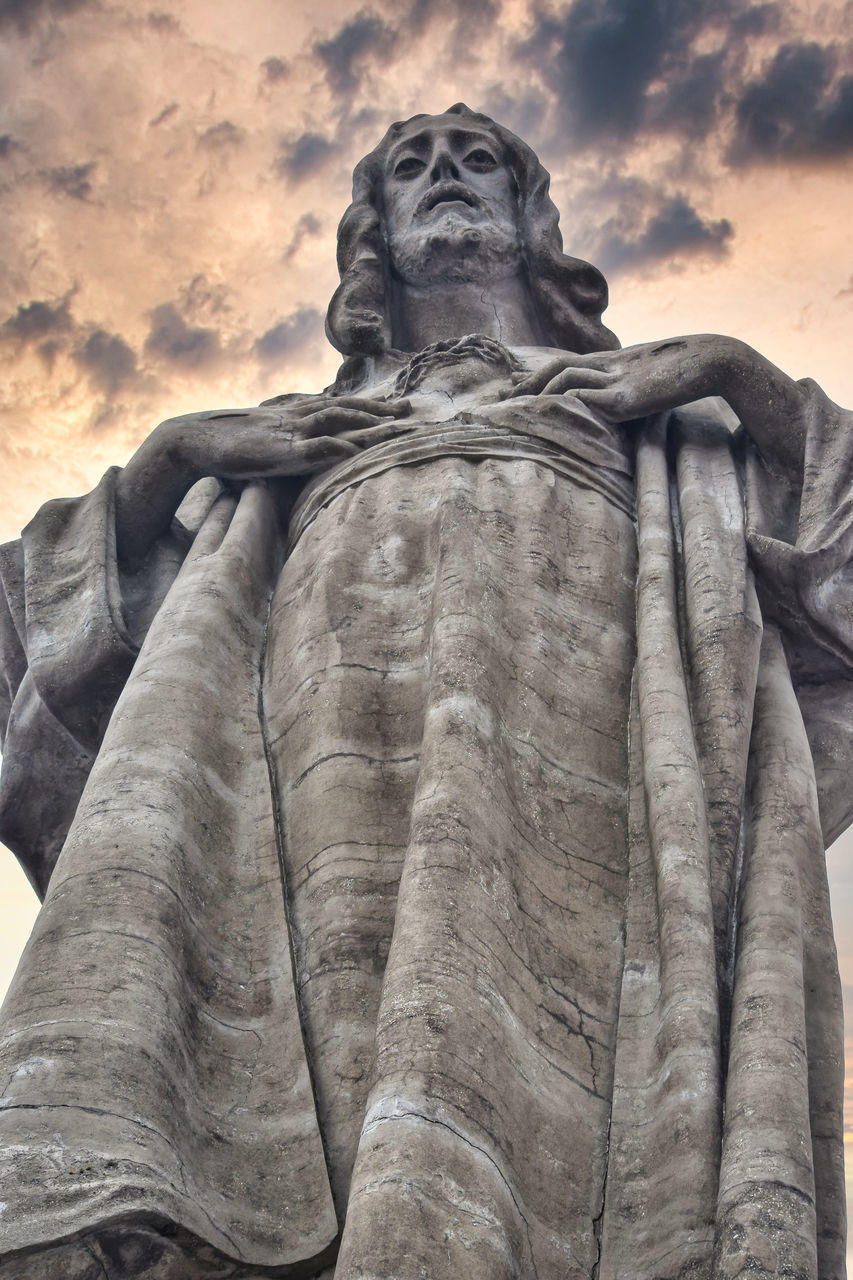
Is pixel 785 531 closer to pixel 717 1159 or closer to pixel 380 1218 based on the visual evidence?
pixel 717 1159

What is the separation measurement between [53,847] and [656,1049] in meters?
3.16

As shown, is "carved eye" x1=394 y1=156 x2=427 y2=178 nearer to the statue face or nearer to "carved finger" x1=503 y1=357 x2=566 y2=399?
the statue face

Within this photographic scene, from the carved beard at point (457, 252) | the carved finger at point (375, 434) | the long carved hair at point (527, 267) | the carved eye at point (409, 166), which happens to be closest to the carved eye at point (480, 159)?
the long carved hair at point (527, 267)

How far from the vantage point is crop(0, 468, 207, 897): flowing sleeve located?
684 centimetres

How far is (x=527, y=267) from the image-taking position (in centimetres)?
915

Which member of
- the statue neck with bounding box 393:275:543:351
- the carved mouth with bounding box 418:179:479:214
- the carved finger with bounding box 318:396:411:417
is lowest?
the carved finger with bounding box 318:396:411:417

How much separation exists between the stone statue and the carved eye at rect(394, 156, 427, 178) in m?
1.64

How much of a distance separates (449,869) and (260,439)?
129 inches

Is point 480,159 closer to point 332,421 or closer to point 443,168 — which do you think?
point 443,168

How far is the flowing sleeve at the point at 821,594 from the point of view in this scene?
6.30 metres

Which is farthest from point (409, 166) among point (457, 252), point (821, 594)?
point (821, 594)

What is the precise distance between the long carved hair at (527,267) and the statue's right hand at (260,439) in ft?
3.97

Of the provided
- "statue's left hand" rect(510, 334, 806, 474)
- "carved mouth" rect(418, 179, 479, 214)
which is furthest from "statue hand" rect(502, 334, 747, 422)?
"carved mouth" rect(418, 179, 479, 214)

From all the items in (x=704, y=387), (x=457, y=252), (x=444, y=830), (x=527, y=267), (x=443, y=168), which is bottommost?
(x=444, y=830)
